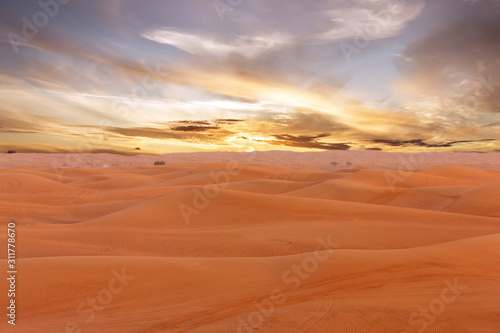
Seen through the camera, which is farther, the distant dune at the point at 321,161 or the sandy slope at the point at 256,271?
the distant dune at the point at 321,161

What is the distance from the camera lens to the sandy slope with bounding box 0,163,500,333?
3.33 meters

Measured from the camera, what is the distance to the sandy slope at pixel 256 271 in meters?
3.33

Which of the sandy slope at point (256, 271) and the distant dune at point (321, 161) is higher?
the distant dune at point (321, 161)

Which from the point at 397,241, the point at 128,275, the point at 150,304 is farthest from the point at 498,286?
the point at 128,275

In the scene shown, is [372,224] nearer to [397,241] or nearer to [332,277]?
[397,241]

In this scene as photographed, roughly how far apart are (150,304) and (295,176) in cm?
1791

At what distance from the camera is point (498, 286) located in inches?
162

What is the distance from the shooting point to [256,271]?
4.80 m

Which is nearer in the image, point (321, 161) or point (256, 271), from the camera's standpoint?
point (256, 271)

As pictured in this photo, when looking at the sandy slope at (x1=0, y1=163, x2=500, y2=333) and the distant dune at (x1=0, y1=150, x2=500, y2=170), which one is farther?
the distant dune at (x1=0, y1=150, x2=500, y2=170)

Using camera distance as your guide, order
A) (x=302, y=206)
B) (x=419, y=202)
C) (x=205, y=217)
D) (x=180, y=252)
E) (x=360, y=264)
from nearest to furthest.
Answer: (x=360, y=264) < (x=180, y=252) < (x=205, y=217) < (x=302, y=206) < (x=419, y=202)

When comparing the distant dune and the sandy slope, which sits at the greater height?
the distant dune

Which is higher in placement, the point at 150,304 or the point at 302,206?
the point at 302,206

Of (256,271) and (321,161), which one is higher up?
(321,161)
